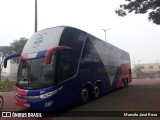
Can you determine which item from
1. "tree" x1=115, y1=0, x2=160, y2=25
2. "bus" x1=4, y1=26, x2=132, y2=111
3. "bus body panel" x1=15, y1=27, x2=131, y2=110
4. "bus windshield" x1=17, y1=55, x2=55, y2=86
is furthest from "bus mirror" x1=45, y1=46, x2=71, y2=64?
"tree" x1=115, y1=0, x2=160, y2=25

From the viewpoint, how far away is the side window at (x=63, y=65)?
10289 mm

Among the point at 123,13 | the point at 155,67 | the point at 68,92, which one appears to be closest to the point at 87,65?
the point at 68,92

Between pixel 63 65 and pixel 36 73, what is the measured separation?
1.20 metres

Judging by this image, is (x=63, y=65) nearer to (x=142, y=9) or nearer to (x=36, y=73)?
(x=36, y=73)

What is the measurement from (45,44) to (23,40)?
43.5 metres

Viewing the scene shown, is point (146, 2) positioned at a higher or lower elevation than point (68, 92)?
higher

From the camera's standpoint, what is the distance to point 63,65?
10594 mm

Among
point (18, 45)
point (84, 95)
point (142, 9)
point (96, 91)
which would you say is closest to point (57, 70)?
point (84, 95)

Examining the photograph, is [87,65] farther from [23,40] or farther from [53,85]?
[23,40]

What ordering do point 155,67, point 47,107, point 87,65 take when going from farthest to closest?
point 155,67
point 87,65
point 47,107

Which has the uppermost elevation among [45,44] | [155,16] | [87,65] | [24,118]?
[155,16]

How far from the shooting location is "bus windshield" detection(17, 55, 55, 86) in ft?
33.1

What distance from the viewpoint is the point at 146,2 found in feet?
63.1

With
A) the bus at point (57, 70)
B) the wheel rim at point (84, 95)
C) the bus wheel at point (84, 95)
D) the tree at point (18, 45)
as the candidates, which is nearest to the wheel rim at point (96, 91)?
the bus at point (57, 70)
